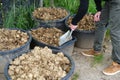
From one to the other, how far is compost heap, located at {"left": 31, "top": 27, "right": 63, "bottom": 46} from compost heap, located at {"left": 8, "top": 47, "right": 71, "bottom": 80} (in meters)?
0.61

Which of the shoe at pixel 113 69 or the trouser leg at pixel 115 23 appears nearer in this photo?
the trouser leg at pixel 115 23

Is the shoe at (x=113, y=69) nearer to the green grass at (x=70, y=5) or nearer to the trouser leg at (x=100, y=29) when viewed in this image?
the trouser leg at (x=100, y=29)

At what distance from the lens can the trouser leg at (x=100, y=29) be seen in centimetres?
430

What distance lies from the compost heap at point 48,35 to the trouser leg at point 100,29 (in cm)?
57

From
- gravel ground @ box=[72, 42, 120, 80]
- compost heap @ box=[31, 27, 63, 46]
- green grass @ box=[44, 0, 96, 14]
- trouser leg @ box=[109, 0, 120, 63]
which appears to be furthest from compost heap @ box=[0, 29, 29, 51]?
green grass @ box=[44, 0, 96, 14]

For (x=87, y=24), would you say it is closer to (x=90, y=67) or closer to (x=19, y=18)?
(x=90, y=67)

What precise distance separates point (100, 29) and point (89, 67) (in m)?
0.61

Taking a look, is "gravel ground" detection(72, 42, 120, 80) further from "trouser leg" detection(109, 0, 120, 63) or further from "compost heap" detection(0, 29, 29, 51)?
"compost heap" detection(0, 29, 29, 51)

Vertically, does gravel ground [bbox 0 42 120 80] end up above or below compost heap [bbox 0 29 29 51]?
below

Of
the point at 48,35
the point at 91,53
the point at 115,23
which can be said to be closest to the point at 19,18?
the point at 48,35

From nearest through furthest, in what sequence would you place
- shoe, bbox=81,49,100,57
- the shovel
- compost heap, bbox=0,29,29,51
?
1. compost heap, bbox=0,29,29,51
2. the shovel
3. shoe, bbox=81,49,100,57

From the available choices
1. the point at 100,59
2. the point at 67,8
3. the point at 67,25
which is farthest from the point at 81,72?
the point at 67,8

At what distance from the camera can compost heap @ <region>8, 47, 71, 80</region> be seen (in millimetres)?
3297

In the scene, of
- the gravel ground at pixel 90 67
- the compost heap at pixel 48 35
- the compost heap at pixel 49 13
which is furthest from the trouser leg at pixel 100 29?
the compost heap at pixel 49 13
